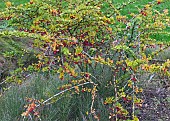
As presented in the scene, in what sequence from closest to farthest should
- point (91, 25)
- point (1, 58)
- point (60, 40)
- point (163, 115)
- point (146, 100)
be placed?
point (60, 40)
point (91, 25)
point (163, 115)
point (146, 100)
point (1, 58)

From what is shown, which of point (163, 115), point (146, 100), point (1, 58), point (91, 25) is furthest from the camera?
point (1, 58)

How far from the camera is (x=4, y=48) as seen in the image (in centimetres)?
625

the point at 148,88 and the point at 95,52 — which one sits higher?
the point at 95,52

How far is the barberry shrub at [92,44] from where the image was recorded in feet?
11.0

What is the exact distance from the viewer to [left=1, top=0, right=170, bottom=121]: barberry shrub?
11.0 feet

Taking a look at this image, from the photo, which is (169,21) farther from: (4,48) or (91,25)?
(4,48)

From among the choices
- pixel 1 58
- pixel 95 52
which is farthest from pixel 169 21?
pixel 1 58

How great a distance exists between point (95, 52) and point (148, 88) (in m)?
0.82

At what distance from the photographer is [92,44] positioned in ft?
12.7

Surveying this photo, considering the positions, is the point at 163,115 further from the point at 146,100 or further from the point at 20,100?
the point at 20,100

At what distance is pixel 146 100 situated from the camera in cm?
425

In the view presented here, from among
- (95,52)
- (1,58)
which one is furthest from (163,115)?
(1,58)

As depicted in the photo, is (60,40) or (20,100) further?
(20,100)

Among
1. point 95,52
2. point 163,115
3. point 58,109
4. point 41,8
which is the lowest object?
point 163,115
